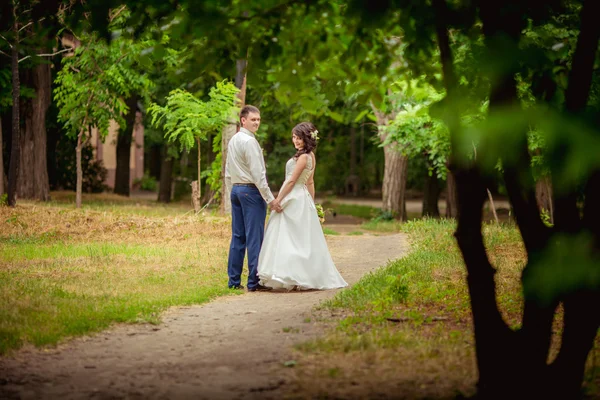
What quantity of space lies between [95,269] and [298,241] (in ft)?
9.50

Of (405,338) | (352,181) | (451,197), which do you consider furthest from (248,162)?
(352,181)

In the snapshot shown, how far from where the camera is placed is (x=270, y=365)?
18.9 feet

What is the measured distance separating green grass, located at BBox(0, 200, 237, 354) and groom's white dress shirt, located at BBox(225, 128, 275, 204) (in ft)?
4.56

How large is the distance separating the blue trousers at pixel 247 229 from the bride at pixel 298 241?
160 millimetres

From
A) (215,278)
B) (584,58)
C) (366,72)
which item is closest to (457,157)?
(584,58)

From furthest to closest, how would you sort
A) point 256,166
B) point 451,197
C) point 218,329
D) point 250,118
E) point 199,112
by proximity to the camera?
point 451,197 → point 199,112 → point 250,118 → point 256,166 → point 218,329

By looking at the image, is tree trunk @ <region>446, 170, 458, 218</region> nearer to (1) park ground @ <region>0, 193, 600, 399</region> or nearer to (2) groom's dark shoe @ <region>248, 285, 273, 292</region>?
(1) park ground @ <region>0, 193, 600, 399</region>

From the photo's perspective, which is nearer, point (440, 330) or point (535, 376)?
point (535, 376)

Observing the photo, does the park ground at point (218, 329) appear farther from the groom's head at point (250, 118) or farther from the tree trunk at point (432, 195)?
the tree trunk at point (432, 195)

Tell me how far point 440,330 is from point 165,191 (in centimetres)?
2825

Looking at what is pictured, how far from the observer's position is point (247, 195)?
10.1m

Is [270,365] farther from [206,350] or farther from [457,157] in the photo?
[457,157]

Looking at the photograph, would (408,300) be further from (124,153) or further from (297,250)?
(124,153)

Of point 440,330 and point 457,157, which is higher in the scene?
point 457,157
